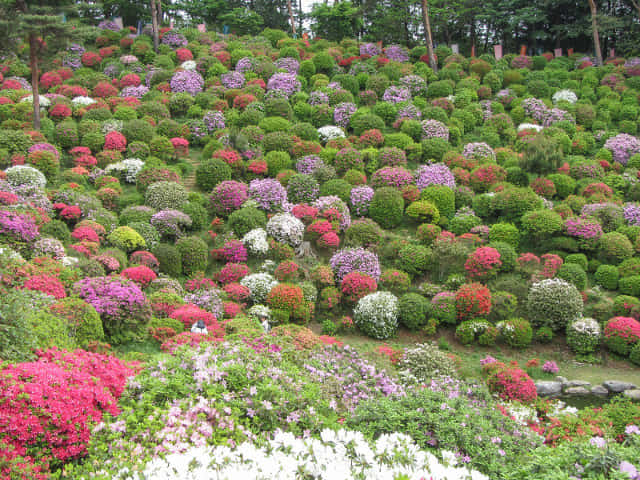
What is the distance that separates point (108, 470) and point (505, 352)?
10.5 m

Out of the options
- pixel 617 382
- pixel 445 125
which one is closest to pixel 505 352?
pixel 617 382

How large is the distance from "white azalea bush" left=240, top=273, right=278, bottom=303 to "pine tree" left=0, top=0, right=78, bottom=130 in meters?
12.1

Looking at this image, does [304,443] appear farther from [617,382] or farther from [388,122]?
[388,122]

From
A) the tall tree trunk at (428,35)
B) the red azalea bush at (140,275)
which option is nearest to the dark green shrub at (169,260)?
the red azalea bush at (140,275)

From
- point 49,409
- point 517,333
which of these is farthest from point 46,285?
point 517,333

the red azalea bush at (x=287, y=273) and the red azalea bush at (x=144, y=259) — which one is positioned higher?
the red azalea bush at (x=144, y=259)

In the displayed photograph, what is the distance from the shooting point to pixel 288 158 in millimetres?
18422

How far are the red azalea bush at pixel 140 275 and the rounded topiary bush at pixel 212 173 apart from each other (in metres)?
5.88

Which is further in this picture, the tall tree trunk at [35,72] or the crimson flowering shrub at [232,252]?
the tall tree trunk at [35,72]

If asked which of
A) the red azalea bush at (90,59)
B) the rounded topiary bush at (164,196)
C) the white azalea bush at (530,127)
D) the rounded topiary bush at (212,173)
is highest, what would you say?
the red azalea bush at (90,59)

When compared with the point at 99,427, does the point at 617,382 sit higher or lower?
lower

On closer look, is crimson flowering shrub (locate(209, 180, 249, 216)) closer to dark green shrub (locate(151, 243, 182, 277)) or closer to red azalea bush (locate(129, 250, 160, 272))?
dark green shrub (locate(151, 243, 182, 277))

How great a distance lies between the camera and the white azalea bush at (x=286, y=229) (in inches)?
586

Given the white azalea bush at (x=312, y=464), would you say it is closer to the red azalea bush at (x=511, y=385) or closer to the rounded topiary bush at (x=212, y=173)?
the red azalea bush at (x=511, y=385)
